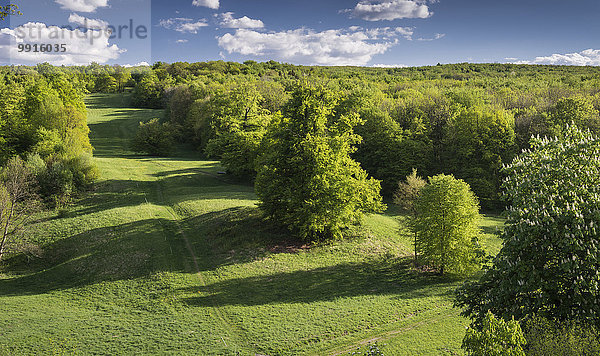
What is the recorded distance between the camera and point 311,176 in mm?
34531

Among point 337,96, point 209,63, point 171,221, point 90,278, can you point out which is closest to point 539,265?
point 337,96

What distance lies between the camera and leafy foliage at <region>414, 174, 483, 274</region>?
2997cm

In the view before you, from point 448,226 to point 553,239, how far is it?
16.9 m

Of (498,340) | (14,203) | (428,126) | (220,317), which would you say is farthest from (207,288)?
(428,126)

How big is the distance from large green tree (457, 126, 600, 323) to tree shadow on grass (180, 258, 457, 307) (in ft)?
40.7

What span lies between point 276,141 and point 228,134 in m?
23.5

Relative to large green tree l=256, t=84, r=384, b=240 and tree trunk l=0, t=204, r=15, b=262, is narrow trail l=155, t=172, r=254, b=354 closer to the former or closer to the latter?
large green tree l=256, t=84, r=384, b=240

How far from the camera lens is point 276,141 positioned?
1517 inches

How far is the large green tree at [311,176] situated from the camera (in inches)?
1346

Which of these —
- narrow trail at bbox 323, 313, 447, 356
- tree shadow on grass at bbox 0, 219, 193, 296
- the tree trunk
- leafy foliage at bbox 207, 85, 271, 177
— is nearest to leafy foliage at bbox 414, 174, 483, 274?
narrow trail at bbox 323, 313, 447, 356

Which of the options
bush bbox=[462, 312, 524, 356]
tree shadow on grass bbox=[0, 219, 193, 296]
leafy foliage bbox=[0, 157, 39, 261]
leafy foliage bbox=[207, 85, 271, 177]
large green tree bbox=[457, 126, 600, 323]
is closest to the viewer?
bush bbox=[462, 312, 524, 356]

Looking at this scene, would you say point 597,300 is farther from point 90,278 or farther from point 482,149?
point 482,149

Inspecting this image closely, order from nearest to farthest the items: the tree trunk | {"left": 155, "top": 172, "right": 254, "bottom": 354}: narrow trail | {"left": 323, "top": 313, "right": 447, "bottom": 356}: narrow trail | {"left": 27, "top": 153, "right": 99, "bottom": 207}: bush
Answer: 1. {"left": 323, "top": 313, "right": 447, "bottom": 356}: narrow trail
2. {"left": 155, "top": 172, "right": 254, "bottom": 354}: narrow trail
3. the tree trunk
4. {"left": 27, "top": 153, "right": 99, "bottom": 207}: bush

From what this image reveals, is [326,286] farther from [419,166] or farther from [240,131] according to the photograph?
[419,166]
